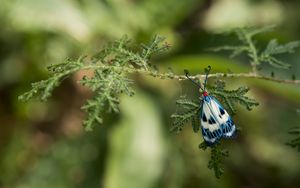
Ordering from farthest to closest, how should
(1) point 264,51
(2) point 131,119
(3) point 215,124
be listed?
1. (2) point 131,119
2. (1) point 264,51
3. (3) point 215,124

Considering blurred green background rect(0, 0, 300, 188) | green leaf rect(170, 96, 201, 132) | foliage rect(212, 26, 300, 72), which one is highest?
blurred green background rect(0, 0, 300, 188)

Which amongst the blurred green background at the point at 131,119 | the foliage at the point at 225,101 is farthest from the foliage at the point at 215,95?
the blurred green background at the point at 131,119

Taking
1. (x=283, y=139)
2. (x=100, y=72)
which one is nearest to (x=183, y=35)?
(x=283, y=139)

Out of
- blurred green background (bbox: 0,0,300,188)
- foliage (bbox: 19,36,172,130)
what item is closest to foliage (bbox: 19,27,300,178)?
foliage (bbox: 19,36,172,130)

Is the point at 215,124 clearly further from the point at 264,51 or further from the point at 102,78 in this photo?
the point at 264,51

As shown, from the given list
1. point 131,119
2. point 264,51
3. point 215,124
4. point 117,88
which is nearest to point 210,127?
point 215,124

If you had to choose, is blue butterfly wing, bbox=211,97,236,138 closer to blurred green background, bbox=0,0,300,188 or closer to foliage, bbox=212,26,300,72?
foliage, bbox=212,26,300,72
